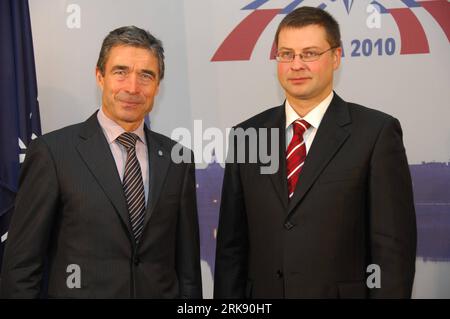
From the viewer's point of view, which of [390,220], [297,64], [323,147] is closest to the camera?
[390,220]

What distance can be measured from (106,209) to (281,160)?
35.7 inches

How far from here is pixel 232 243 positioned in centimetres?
310

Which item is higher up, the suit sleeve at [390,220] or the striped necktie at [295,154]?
the striped necktie at [295,154]

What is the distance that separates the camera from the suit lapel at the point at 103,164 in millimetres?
2836

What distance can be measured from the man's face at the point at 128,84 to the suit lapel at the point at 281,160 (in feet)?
2.25

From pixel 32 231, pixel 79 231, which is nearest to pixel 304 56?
pixel 79 231

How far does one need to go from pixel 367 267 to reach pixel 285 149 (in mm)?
715

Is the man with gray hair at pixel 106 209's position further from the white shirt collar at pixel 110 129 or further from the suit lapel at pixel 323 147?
the suit lapel at pixel 323 147

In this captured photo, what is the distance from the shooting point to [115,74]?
3076 mm

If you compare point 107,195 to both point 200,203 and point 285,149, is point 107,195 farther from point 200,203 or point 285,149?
point 200,203

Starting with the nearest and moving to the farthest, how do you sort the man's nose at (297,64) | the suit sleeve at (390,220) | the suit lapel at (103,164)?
the suit sleeve at (390,220)
the suit lapel at (103,164)
the man's nose at (297,64)

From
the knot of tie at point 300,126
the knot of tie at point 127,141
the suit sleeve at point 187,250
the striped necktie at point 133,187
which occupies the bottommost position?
the suit sleeve at point 187,250

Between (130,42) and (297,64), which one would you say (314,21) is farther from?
(130,42)

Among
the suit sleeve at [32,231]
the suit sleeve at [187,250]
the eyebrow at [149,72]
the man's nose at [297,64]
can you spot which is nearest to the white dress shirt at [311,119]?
the man's nose at [297,64]
